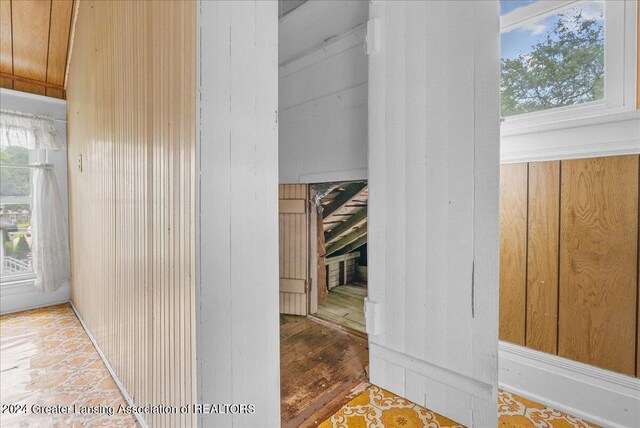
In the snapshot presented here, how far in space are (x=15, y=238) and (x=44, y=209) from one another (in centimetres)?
42

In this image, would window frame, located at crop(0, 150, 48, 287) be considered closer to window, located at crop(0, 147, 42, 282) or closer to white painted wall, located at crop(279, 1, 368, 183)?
window, located at crop(0, 147, 42, 282)

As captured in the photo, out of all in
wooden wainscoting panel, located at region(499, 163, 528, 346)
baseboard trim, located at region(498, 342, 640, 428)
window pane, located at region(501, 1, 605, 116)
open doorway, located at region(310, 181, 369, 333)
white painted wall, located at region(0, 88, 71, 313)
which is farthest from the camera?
white painted wall, located at region(0, 88, 71, 313)

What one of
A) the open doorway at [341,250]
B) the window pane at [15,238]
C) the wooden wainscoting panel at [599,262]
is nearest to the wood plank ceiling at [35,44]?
the window pane at [15,238]

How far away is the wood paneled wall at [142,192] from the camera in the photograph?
0.81m

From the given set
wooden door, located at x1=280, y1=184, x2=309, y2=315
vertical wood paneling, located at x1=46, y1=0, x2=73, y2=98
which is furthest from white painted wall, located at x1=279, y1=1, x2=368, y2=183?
vertical wood paneling, located at x1=46, y1=0, x2=73, y2=98

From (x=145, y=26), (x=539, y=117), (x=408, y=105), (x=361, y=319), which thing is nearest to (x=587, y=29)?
(x=539, y=117)

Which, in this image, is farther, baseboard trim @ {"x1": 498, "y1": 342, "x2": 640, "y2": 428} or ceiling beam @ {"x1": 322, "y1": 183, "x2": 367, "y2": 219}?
ceiling beam @ {"x1": 322, "y1": 183, "x2": 367, "y2": 219}

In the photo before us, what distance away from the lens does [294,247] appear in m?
2.34

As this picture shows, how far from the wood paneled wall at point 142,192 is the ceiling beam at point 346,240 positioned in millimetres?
1626

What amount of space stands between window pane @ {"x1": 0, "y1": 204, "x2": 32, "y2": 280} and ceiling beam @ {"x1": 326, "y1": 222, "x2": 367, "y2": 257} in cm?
268

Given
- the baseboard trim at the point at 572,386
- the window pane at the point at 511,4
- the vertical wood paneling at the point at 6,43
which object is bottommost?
the baseboard trim at the point at 572,386

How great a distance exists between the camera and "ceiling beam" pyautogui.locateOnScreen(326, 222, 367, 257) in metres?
2.56

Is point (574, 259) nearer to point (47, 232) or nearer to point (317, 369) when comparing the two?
point (317, 369)

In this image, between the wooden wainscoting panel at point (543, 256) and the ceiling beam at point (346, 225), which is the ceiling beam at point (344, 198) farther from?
the wooden wainscoting panel at point (543, 256)
